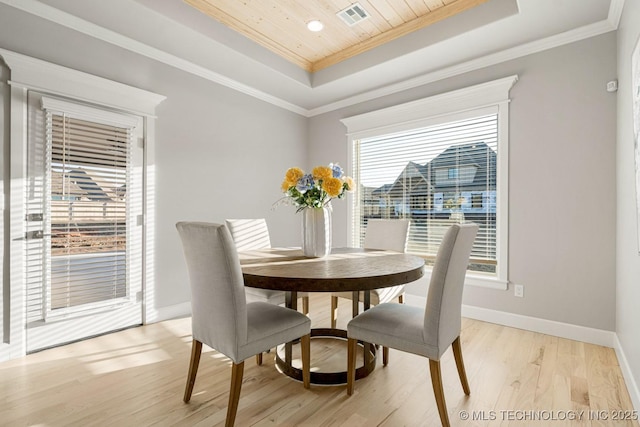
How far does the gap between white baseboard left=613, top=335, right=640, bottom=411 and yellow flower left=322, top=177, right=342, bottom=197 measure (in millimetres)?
1880

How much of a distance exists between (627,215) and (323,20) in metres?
2.70

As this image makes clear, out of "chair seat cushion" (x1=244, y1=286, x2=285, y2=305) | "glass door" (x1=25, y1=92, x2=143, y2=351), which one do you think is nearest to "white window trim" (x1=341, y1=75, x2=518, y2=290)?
"chair seat cushion" (x1=244, y1=286, x2=285, y2=305)

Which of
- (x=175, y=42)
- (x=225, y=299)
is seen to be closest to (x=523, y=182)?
(x=225, y=299)

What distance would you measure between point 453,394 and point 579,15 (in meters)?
2.85

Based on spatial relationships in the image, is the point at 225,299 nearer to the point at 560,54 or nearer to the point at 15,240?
the point at 15,240

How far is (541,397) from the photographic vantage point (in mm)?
1789

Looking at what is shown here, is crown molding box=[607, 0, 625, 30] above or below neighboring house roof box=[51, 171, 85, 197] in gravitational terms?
above

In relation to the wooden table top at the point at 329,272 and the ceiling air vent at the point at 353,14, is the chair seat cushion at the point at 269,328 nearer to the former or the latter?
the wooden table top at the point at 329,272

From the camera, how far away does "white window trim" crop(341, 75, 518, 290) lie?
2947mm

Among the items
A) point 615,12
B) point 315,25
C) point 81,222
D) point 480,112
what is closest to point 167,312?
point 81,222

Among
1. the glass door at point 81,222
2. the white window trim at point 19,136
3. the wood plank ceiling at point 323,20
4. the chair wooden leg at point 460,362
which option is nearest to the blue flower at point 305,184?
the chair wooden leg at point 460,362

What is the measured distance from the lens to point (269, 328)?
1.61 m

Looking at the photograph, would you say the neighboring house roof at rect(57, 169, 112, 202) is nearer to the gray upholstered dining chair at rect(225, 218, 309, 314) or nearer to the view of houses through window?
the gray upholstered dining chair at rect(225, 218, 309, 314)

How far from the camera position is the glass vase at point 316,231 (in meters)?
2.13
